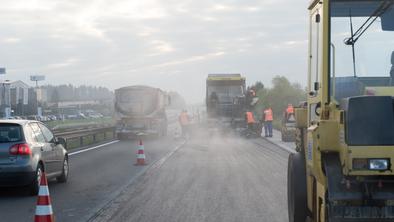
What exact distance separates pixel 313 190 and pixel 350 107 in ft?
4.89

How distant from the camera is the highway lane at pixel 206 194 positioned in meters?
9.87

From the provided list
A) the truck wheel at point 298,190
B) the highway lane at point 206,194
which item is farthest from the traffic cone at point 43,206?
the truck wheel at point 298,190

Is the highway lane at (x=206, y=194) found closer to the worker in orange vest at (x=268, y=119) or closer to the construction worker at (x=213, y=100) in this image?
the worker in orange vest at (x=268, y=119)

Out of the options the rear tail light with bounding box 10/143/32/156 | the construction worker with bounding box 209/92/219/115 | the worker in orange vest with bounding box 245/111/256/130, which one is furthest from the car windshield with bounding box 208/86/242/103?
the rear tail light with bounding box 10/143/32/156

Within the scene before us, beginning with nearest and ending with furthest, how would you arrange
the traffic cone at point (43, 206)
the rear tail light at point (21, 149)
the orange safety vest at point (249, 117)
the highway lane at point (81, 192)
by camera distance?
the traffic cone at point (43, 206) < the highway lane at point (81, 192) < the rear tail light at point (21, 149) < the orange safety vest at point (249, 117)

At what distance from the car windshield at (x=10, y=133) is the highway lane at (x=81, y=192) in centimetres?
113

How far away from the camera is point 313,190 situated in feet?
21.0

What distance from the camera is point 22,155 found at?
12.4 m

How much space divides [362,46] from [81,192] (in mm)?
8360

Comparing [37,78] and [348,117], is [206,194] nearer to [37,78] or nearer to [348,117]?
[348,117]

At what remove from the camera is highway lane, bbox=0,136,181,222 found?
1037cm

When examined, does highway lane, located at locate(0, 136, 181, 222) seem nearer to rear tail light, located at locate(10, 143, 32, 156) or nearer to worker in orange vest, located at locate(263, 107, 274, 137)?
rear tail light, located at locate(10, 143, 32, 156)

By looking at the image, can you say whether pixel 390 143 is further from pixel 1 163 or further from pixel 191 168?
pixel 191 168

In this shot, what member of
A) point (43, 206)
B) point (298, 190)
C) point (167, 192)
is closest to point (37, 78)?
point (167, 192)
